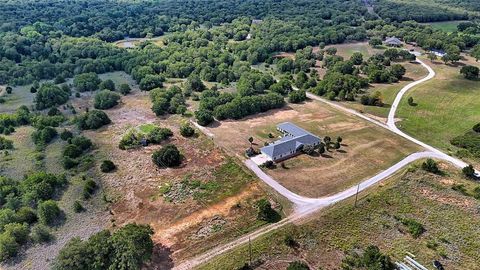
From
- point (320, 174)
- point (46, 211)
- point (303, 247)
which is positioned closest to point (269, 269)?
point (303, 247)

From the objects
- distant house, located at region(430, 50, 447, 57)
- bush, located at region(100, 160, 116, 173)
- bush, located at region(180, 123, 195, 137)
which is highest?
distant house, located at region(430, 50, 447, 57)

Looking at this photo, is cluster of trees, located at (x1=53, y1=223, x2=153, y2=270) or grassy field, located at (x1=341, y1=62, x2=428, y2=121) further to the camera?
grassy field, located at (x1=341, y1=62, x2=428, y2=121)

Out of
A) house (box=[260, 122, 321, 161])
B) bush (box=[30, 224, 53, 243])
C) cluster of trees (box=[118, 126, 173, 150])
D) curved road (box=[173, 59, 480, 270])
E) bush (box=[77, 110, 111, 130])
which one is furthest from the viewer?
bush (box=[77, 110, 111, 130])

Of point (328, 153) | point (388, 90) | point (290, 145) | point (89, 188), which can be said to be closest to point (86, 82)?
point (89, 188)

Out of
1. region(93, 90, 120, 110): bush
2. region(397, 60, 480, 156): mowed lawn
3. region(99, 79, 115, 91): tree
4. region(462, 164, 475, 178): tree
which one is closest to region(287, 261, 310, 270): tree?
region(462, 164, 475, 178): tree

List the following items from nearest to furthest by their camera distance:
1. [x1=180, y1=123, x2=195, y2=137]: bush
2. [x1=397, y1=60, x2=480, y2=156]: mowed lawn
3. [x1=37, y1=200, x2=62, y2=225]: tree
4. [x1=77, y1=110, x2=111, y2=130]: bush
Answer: [x1=37, y1=200, x2=62, y2=225]: tree → [x1=397, y1=60, x2=480, y2=156]: mowed lawn → [x1=180, y1=123, x2=195, y2=137]: bush → [x1=77, y1=110, x2=111, y2=130]: bush

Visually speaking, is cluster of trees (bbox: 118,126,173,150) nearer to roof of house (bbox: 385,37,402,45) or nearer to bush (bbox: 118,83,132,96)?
bush (bbox: 118,83,132,96)

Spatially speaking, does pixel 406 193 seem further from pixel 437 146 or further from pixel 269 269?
pixel 269 269

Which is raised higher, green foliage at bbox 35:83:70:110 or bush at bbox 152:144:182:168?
bush at bbox 152:144:182:168
